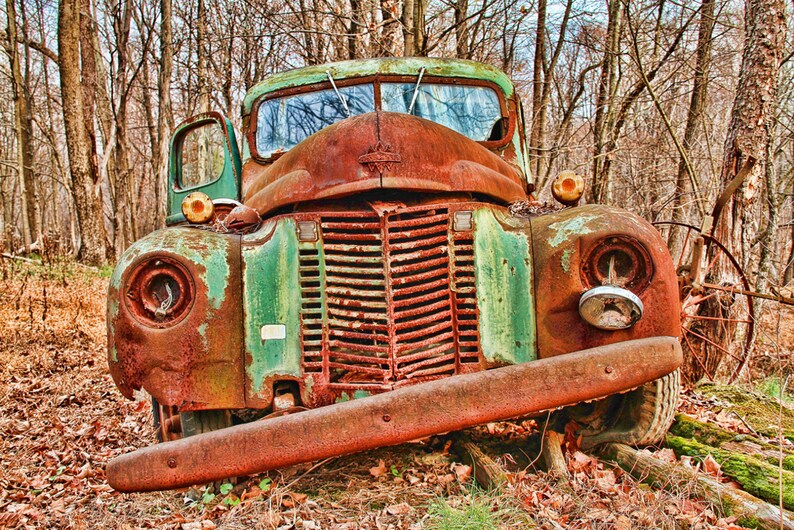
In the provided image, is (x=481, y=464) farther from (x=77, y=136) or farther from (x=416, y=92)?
(x=77, y=136)

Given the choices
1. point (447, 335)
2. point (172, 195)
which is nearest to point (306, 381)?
point (447, 335)

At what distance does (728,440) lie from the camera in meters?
3.13

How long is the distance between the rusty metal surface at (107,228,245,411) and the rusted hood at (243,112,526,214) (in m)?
0.53

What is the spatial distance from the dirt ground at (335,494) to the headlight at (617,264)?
2.93ft

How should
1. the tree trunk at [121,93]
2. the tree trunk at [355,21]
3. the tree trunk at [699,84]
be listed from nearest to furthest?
the tree trunk at [699,84]
the tree trunk at [355,21]
the tree trunk at [121,93]

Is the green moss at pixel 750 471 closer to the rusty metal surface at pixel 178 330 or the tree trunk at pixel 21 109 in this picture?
the rusty metal surface at pixel 178 330

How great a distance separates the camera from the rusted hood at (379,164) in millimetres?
2729

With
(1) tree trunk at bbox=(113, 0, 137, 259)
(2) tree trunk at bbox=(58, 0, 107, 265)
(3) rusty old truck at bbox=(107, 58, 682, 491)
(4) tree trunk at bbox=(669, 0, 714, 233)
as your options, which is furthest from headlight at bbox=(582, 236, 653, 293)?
(1) tree trunk at bbox=(113, 0, 137, 259)

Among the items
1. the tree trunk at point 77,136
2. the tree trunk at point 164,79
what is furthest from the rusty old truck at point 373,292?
the tree trunk at point 164,79

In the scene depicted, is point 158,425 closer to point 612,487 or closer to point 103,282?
point 612,487

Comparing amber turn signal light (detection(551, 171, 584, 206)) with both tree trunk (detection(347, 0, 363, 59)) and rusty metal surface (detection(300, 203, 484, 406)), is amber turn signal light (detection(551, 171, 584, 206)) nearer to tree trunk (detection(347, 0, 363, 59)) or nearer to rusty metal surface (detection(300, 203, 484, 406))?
rusty metal surface (detection(300, 203, 484, 406))

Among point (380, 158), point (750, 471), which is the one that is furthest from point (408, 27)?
point (750, 471)

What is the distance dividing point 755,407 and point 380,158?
9.69 feet

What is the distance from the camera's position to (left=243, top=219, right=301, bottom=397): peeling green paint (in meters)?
2.64
